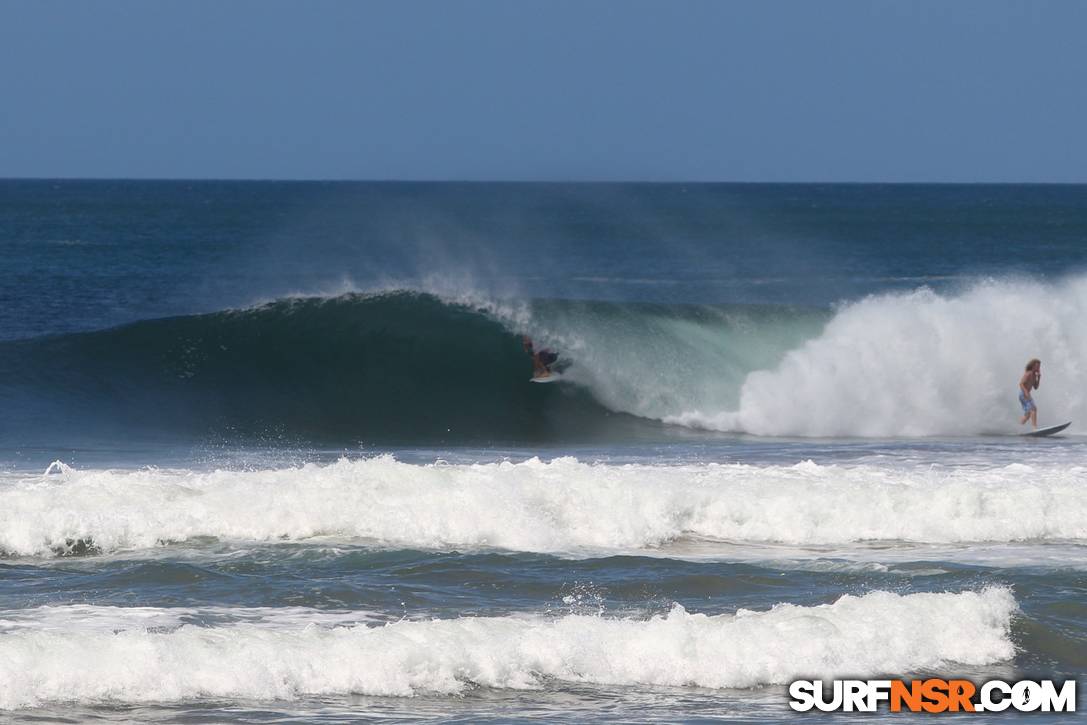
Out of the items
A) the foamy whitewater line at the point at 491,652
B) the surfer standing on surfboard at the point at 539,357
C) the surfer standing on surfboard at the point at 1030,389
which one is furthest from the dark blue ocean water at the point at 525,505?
the surfer standing on surfboard at the point at 1030,389

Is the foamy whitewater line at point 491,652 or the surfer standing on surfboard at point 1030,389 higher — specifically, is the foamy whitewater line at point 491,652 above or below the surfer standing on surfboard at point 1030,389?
below

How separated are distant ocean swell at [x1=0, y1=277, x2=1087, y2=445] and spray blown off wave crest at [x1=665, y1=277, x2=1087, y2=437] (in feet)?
0.10

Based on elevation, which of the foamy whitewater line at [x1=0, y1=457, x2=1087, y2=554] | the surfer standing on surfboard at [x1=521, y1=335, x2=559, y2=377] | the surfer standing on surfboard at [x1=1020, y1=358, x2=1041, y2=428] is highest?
the surfer standing on surfboard at [x1=521, y1=335, x2=559, y2=377]

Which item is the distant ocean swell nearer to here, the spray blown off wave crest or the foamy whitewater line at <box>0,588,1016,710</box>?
the spray blown off wave crest

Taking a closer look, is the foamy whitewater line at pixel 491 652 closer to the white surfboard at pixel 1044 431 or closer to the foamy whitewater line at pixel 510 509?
the foamy whitewater line at pixel 510 509

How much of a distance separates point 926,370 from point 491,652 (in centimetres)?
1315

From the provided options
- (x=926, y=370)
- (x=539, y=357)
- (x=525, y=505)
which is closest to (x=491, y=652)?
(x=525, y=505)

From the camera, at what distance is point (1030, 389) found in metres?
17.5

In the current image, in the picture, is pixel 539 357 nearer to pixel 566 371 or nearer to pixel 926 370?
pixel 566 371

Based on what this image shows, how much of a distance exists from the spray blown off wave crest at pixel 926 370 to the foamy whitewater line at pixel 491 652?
1010cm

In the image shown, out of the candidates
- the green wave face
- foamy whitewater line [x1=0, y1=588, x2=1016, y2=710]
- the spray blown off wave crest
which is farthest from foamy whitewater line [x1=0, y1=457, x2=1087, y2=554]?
the spray blown off wave crest

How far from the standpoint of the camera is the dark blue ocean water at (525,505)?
7367 mm

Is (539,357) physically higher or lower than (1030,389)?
higher

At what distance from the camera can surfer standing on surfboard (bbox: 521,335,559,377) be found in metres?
21.1
